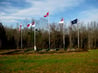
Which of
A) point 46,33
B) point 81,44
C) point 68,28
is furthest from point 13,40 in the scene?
point 81,44

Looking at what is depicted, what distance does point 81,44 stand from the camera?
40812 mm

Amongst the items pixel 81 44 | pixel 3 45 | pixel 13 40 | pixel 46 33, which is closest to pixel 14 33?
pixel 13 40

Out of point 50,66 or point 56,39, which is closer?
point 50,66

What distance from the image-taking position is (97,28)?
47.0 metres

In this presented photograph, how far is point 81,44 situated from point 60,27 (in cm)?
995

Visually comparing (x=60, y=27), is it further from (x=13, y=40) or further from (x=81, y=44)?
(x=13, y=40)

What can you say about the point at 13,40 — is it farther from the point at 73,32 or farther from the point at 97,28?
the point at 97,28

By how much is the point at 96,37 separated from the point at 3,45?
1235 inches

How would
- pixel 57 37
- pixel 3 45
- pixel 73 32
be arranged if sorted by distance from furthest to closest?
pixel 73 32 < pixel 57 37 < pixel 3 45

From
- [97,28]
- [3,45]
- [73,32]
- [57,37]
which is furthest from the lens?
[97,28]

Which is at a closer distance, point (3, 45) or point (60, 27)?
point (3, 45)

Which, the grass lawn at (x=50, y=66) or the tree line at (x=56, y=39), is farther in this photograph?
the tree line at (x=56, y=39)

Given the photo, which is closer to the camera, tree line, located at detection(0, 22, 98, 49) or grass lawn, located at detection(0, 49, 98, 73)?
grass lawn, located at detection(0, 49, 98, 73)

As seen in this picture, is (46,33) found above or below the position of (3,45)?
above
